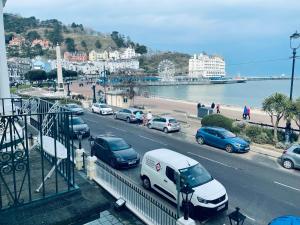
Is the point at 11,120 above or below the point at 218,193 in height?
above


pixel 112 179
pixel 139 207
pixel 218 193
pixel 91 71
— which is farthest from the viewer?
pixel 91 71

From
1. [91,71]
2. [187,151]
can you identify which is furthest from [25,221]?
[91,71]

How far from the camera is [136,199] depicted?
975cm

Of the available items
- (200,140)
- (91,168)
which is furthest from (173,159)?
(200,140)

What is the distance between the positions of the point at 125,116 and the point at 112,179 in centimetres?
1916

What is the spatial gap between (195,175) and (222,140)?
870 centimetres

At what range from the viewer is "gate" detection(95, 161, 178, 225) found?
334 inches

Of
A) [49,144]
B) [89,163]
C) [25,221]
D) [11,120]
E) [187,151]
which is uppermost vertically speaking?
[11,120]

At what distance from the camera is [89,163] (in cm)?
1141

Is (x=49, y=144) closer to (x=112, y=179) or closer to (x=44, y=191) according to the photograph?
(x=44, y=191)

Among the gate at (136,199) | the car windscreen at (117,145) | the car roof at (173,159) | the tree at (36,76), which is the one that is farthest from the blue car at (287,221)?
the tree at (36,76)

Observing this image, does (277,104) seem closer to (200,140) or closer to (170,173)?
(200,140)

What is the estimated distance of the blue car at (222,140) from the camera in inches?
726

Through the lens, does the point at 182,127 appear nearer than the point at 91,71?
Yes
